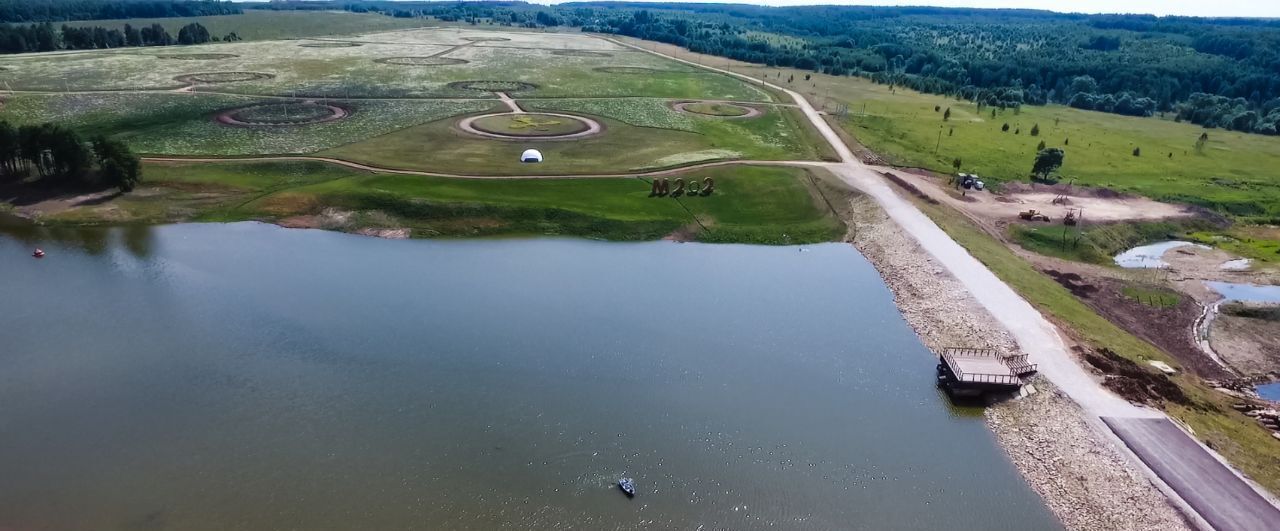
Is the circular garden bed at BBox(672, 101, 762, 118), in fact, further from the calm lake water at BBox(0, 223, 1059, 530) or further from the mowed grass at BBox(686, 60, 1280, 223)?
the calm lake water at BBox(0, 223, 1059, 530)

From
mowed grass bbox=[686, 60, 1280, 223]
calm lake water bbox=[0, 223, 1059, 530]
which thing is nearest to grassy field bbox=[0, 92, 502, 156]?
calm lake water bbox=[0, 223, 1059, 530]

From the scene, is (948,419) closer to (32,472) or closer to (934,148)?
(32,472)

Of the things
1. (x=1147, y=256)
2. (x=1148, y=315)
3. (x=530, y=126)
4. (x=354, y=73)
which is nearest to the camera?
(x=1148, y=315)

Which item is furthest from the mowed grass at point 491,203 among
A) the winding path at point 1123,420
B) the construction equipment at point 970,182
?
the construction equipment at point 970,182

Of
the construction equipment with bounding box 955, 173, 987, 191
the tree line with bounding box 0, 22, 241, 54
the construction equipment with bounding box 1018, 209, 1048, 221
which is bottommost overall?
the construction equipment with bounding box 1018, 209, 1048, 221

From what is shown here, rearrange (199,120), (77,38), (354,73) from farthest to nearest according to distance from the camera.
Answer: (77,38)
(354,73)
(199,120)

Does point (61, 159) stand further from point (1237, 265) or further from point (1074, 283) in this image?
point (1237, 265)

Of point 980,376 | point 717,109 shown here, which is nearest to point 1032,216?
point 980,376
